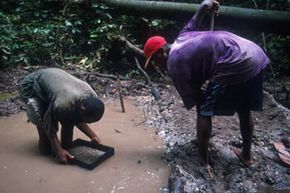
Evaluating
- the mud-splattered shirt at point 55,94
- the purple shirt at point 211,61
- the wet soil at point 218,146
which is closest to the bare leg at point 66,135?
the mud-splattered shirt at point 55,94

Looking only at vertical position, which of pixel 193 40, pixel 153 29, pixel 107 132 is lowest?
pixel 107 132

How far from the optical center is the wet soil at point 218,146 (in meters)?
3.68

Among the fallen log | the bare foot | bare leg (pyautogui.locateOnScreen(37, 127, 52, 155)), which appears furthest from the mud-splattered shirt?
the fallen log

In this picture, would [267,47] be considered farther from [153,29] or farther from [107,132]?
[107,132]

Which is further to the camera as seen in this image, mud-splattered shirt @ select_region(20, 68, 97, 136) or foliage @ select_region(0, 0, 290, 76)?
foliage @ select_region(0, 0, 290, 76)

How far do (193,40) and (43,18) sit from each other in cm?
570

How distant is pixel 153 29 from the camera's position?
7660 millimetres

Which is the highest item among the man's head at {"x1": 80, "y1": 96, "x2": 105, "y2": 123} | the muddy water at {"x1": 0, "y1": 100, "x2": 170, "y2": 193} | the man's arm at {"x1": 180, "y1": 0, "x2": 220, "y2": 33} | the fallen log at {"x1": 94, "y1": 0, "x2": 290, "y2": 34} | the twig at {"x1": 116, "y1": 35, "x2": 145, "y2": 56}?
the man's arm at {"x1": 180, "y1": 0, "x2": 220, "y2": 33}

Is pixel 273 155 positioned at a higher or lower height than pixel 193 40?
lower

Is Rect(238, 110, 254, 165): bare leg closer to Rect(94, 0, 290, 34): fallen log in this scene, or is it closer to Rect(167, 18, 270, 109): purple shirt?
Rect(167, 18, 270, 109): purple shirt

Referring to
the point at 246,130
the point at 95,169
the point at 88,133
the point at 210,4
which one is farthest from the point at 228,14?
the point at 95,169

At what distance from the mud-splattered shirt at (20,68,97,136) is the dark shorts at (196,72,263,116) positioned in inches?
45.3

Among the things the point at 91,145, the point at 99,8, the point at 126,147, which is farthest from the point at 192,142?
the point at 99,8

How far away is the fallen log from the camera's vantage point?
654 cm
